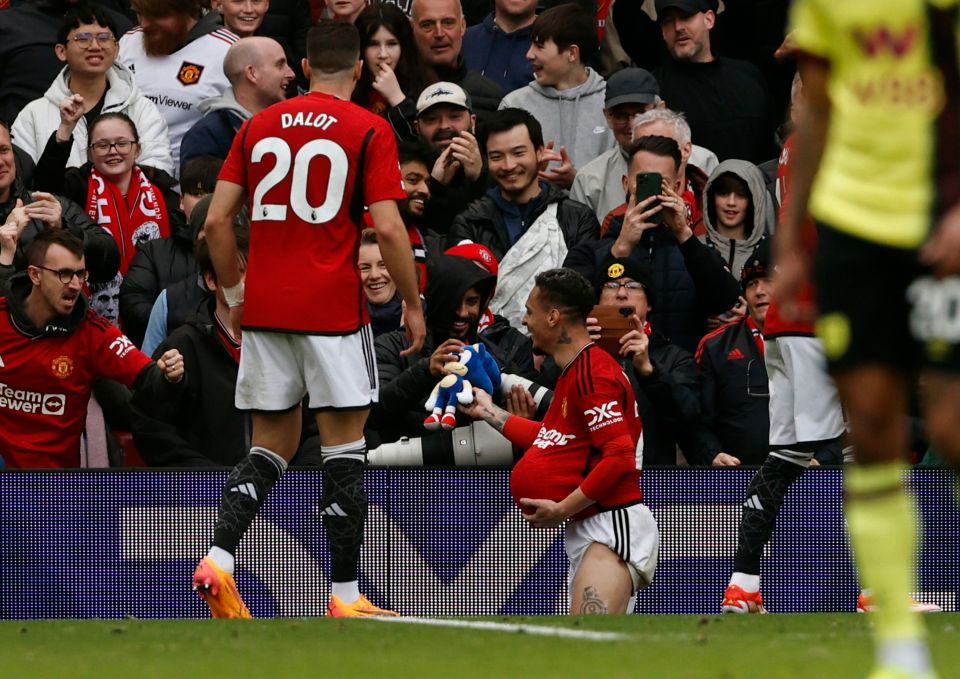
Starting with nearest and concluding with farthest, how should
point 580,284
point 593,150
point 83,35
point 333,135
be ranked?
point 333,135
point 580,284
point 83,35
point 593,150

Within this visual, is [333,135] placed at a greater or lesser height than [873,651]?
greater

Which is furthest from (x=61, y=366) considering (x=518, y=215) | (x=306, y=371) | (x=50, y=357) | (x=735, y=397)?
(x=735, y=397)

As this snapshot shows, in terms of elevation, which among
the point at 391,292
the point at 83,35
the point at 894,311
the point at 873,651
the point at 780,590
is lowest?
the point at 780,590

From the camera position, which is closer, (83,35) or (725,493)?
(725,493)

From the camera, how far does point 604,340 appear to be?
387 inches

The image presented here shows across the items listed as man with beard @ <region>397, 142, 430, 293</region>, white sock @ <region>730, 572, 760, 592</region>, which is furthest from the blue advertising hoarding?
man with beard @ <region>397, 142, 430, 293</region>

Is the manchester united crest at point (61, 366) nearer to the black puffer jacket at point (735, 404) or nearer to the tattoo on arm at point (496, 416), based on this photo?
the tattoo on arm at point (496, 416)

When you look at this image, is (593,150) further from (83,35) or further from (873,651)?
(873,651)

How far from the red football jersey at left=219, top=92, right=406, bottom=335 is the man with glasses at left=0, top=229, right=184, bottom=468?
1847mm

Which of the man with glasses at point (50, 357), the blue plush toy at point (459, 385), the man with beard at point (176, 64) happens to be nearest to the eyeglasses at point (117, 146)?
the man with beard at point (176, 64)

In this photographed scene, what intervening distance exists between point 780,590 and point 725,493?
0.60m

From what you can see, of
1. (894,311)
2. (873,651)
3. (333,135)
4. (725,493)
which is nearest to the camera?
(894,311)

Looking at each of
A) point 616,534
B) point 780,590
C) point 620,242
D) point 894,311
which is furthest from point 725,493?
point 894,311

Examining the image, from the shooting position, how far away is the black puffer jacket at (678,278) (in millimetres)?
10617
